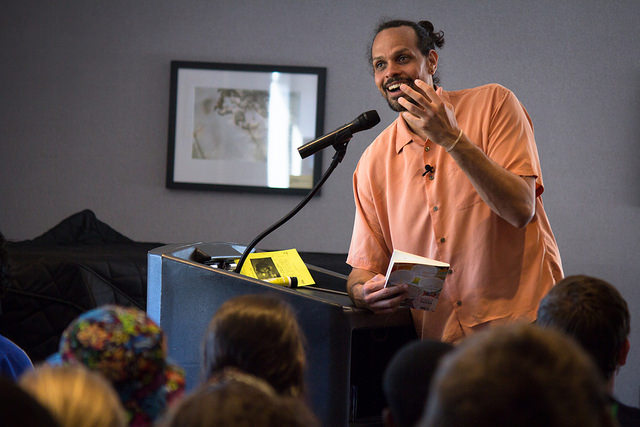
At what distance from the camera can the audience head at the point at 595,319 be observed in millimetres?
1062

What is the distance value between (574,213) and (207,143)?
6.95 feet

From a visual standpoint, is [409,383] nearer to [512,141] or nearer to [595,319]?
[595,319]

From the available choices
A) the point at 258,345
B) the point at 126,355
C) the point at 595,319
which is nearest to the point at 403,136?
the point at 595,319

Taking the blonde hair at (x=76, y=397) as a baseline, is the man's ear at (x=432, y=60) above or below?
above

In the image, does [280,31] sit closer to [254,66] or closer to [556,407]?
[254,66]

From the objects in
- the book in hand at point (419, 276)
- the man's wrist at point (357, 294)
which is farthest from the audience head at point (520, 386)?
the man's wrist at point (357, 294)

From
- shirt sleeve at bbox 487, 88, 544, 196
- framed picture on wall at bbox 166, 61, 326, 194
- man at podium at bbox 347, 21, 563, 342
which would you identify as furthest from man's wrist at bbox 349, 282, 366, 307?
framed picture on wall at bbox 166, 61, 326, 194

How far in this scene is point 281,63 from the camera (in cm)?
371

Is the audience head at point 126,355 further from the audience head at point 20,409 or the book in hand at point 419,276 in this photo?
the book in hand at point 419,276

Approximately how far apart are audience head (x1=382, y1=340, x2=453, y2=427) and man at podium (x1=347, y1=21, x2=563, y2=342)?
1.63 feet

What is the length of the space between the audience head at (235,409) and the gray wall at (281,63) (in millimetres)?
3139

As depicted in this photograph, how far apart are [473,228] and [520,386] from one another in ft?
3.50

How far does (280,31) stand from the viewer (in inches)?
146

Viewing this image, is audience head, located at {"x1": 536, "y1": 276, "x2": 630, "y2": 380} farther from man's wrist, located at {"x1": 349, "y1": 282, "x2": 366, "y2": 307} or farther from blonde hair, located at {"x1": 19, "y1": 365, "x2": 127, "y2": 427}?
blonde hair, located at {"x1": 19, "y1": 365, "x2": 127, "y2": 427}
